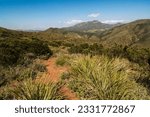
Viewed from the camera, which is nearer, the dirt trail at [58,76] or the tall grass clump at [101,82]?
the tall grass clump at [101,82]

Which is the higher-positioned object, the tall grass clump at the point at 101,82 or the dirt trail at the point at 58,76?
the tall grass clump at the point at 101,82

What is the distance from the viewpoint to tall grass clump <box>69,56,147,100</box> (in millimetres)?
5582

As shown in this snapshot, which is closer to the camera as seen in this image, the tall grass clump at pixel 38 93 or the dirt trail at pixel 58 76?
the tall grass clump at pixel 38 93

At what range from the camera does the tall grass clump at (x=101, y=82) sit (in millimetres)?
5582

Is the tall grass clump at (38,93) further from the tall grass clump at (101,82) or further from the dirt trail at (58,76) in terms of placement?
the tall grass clump at (101,82)

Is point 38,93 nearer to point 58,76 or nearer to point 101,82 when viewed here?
point 101,82

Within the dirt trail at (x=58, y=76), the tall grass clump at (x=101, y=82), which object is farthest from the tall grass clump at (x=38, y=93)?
the tall grass clump at (x=101, y=82)

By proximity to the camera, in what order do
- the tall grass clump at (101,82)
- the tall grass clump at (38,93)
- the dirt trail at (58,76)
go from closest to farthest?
the tall grass clump at (38,93) → the tall grass clump at (101,82) → the dirt trail at (58,76)

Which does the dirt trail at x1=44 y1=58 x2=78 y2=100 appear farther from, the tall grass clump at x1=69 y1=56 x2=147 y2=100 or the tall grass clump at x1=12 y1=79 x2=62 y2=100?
the tall grass clump at x1=12 y1=79 x2=62 y2=100

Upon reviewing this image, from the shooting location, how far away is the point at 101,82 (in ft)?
20.2

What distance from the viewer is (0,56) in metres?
10.8

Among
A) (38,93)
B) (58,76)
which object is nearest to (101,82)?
(38,93)

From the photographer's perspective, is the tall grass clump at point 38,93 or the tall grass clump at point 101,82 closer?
the tall grass clump at point 38,93

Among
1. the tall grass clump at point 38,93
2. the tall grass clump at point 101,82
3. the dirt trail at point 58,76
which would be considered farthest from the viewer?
the dirt trail at point 58,76
